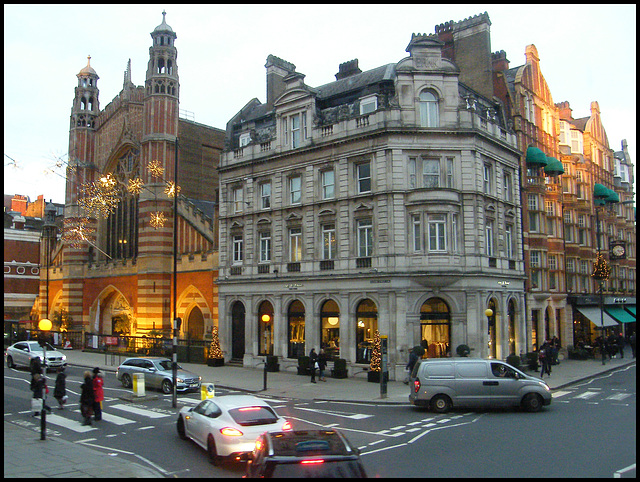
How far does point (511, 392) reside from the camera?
1923 centimetres

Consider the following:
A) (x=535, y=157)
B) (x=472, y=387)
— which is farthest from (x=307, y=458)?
(x=535, y=157)

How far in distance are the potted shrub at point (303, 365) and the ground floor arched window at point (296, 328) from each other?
5.96ft

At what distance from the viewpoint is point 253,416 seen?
13.2m

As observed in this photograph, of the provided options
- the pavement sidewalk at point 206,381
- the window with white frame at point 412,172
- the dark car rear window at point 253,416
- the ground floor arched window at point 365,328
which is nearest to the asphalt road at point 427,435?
the pavement sidewalk at point 206,381

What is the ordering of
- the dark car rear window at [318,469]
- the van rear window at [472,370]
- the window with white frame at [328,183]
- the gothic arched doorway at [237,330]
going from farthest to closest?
the gothic arched doorway at [237,330] → the window with white frame at [328,183] → the van rear window at [472,370] → the dark car rear window at [318,469]

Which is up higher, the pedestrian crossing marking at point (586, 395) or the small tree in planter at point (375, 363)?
the small tree in planter at point (375, 363)

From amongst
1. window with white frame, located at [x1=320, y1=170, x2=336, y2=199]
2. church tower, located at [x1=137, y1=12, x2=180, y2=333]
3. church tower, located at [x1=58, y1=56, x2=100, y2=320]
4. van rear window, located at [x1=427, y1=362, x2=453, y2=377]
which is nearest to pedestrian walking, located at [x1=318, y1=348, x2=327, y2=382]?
window with white frame, located at [x1=320, y1=170, x2=336, y2=199]

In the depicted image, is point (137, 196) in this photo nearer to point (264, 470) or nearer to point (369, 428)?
point (369, 428)

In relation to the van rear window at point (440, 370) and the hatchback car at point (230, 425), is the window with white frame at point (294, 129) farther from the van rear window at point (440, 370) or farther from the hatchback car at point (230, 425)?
the hatchback car at point (230, 425)

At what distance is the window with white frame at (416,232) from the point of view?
28.7 m

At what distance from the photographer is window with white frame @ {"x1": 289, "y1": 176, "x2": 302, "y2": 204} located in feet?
110

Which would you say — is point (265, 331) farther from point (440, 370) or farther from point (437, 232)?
point (440, 370)

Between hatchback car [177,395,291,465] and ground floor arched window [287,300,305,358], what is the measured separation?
18.0m

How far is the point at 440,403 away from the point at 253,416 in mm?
8490
